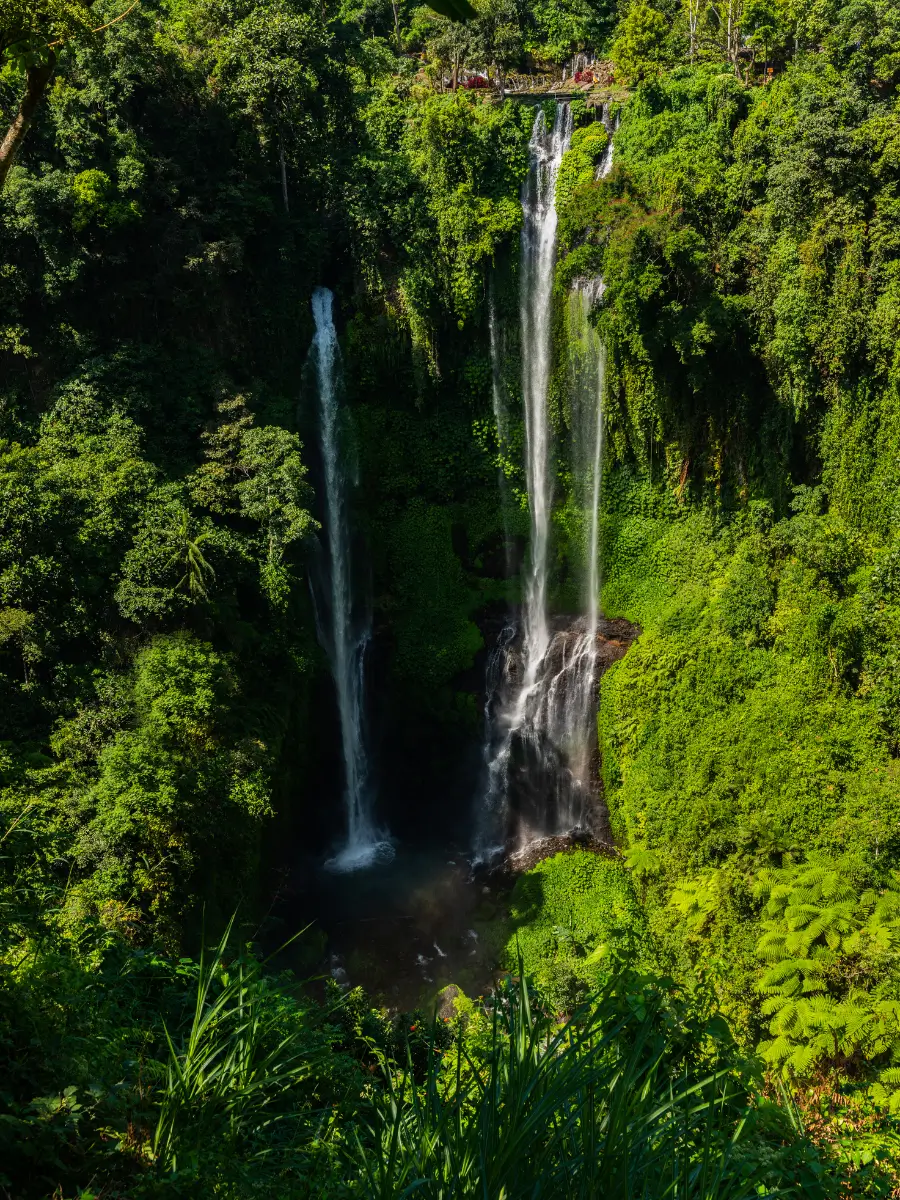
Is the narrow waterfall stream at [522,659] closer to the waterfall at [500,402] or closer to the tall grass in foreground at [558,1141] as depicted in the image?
the waterfall at [500,402]

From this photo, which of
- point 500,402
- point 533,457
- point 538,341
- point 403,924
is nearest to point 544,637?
point 533,457

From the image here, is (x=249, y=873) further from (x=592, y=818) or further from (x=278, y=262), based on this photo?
(x=278, y=262)

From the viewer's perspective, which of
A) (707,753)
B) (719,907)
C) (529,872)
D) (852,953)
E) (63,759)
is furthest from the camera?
(529,872)

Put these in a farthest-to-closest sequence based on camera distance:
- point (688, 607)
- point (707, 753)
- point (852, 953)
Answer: point (688, 607) → point (707, 753) → point (852, 953)

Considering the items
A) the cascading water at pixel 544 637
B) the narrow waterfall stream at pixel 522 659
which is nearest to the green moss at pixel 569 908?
the narrow waterfall stream at pixel 522 659

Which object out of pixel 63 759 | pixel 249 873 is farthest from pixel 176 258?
pixel 249 873

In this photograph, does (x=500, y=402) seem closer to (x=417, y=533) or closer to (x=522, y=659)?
(x=417, y=533)
